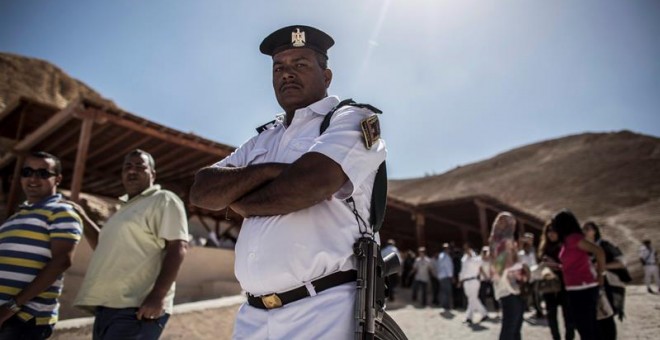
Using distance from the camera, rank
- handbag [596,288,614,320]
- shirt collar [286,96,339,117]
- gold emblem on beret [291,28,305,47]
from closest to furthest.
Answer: shirt collar [286,96,339,117]
gold emblem on beret [291,28,305,47]
handbag [596,288,614,320]

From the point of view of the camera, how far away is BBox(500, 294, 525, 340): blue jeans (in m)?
3.99

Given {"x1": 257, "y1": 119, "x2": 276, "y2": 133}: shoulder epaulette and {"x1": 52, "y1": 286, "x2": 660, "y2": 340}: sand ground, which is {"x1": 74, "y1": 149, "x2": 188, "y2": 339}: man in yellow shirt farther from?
{"x1": 52, "y1": 286, "x2": 660, "y2": 340}: sand ground

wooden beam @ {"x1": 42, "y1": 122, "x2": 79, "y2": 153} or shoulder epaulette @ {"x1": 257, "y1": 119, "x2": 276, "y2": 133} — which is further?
wooden beam @ {"x1": 42, "y1": 122, "x2": 79, "y2": 153}

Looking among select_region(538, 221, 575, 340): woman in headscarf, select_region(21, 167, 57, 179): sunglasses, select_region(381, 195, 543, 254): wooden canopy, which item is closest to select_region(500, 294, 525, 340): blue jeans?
select_region(538, 221, 575, 340): woman in headscarf

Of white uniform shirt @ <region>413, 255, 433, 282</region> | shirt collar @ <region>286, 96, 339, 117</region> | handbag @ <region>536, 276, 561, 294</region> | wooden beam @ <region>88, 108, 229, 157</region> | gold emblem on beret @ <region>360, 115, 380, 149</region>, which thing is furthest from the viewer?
white uniform shirt @ <region>413, 255, 433, 282</region>

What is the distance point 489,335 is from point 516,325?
9.85 feet

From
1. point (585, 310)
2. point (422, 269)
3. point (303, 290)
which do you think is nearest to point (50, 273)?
point (303, 290)

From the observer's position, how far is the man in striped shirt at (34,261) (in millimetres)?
2465

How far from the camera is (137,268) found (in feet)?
8.59

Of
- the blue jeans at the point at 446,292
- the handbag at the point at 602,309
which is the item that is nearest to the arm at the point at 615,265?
the handbag at the point at 602,309

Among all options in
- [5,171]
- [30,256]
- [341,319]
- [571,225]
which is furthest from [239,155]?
[5,171]

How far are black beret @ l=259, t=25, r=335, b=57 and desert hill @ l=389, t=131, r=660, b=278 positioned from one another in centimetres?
1633

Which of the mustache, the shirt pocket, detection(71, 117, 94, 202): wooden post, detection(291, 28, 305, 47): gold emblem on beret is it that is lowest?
the shirt pocket

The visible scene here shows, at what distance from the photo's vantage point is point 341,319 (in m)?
1.30
